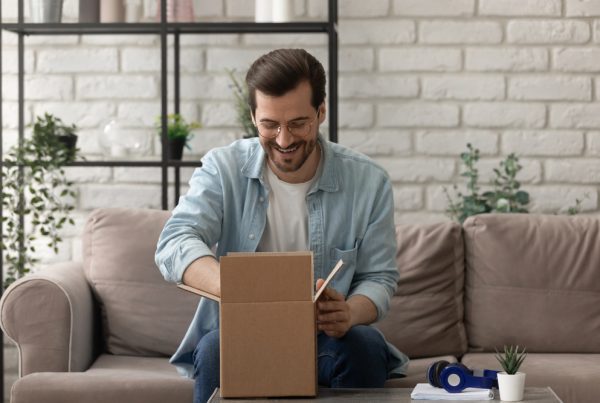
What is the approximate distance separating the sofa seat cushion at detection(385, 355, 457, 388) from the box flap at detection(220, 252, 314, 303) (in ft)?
2.71

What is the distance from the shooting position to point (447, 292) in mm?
3020

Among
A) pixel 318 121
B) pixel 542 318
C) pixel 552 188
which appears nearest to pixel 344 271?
pixel 318 121

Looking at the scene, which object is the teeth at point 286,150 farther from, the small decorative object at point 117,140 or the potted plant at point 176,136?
the small decorative object at point 117,140

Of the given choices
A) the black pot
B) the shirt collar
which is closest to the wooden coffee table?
the shirt collar

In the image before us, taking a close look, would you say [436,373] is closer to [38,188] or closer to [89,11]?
[89,11]

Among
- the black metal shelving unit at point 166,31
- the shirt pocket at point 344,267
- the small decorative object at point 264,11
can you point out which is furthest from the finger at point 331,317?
the small decorative object at point 264,11

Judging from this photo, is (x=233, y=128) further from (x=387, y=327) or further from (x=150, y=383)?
(x=150, y=383)

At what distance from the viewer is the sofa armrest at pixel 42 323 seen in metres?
2.64

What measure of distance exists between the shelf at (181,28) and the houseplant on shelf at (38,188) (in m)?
0.31

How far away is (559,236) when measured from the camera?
3.03 m

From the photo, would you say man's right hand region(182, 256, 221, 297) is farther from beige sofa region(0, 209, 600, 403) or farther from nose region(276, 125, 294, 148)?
beige sofa region(0, 209, 600, 403)

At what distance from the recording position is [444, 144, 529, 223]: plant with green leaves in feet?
10.9

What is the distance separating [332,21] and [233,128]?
57 cm

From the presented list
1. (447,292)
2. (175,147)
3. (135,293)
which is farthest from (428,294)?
(175,147)
